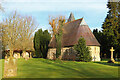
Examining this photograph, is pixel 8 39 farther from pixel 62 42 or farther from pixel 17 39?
pixel 62 42

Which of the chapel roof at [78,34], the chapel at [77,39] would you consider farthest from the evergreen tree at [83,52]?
the chapel roof at [78,34]

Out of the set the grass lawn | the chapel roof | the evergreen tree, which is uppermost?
the chapel roof

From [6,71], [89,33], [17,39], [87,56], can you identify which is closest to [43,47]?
[17,39]

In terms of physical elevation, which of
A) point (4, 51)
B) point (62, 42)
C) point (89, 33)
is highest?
point (89, 33)

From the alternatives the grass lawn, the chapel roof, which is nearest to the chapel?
the chapel roof

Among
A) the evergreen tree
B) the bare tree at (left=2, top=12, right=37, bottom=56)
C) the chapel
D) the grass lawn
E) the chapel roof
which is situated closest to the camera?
the grass lawn

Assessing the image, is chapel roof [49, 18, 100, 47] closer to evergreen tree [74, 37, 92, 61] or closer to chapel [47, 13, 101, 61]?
chapel [47, 13, 101, 61]

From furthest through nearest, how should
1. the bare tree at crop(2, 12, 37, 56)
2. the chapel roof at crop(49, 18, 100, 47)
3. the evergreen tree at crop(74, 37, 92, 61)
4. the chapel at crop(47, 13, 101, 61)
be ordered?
1. the bare tree at crop(2, 12, 37, 56)
2. the chapel roof at crop(49, 18, 100, 47)
3. the chapel at crop(47, 13, 101, 61)
4. the evergreen tree at crop(74, 37, 92, 61)

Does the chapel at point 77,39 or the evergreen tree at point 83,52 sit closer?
the evergreen tree at point 83,52

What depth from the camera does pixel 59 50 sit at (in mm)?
32875

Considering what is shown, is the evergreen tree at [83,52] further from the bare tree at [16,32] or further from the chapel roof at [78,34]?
the bare tree at [16,32]

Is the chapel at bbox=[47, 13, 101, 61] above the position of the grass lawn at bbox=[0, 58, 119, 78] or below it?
above

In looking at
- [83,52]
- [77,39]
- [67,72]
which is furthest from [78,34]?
[67,72]

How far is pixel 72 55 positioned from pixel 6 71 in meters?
21.9
